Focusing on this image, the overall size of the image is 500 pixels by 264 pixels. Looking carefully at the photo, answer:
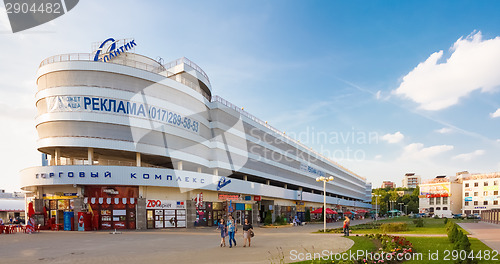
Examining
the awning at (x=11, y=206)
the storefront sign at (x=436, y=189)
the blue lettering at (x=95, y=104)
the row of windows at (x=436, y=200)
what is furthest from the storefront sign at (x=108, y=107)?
the row of windows at (x=436, y=200)

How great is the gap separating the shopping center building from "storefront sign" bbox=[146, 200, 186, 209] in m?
0.11

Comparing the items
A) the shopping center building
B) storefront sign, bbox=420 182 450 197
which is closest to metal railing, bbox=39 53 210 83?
the shopping center building

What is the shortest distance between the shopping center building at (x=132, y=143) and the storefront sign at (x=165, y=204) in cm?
11

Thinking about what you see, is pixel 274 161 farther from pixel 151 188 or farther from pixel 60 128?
pixel 60 128

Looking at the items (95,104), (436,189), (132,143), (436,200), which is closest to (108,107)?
(95,104)

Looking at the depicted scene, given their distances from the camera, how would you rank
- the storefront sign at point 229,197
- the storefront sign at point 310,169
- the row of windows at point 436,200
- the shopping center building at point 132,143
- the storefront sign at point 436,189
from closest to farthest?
the shopping center building at point 132,143 → the storefront sign at point 229,197 → the storefront sign at point 310,169 → the storefront sign at point 436,189 → the row of windows at point 436,200

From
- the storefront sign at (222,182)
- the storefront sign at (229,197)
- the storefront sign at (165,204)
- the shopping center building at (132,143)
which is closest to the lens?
the shopping center building at (132,143)

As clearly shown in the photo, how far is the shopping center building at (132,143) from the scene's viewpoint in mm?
37906

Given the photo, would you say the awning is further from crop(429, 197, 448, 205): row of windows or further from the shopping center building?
crop(429, 197, 448, 205): row of windows

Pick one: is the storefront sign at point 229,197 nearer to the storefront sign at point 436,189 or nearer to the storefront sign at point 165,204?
the storefront sign at point 165,204

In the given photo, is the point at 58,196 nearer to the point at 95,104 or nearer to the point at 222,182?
the point at 95,104

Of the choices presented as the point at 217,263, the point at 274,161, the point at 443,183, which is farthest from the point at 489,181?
the point at 217,263

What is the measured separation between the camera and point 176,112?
146ft

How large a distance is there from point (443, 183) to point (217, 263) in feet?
436
